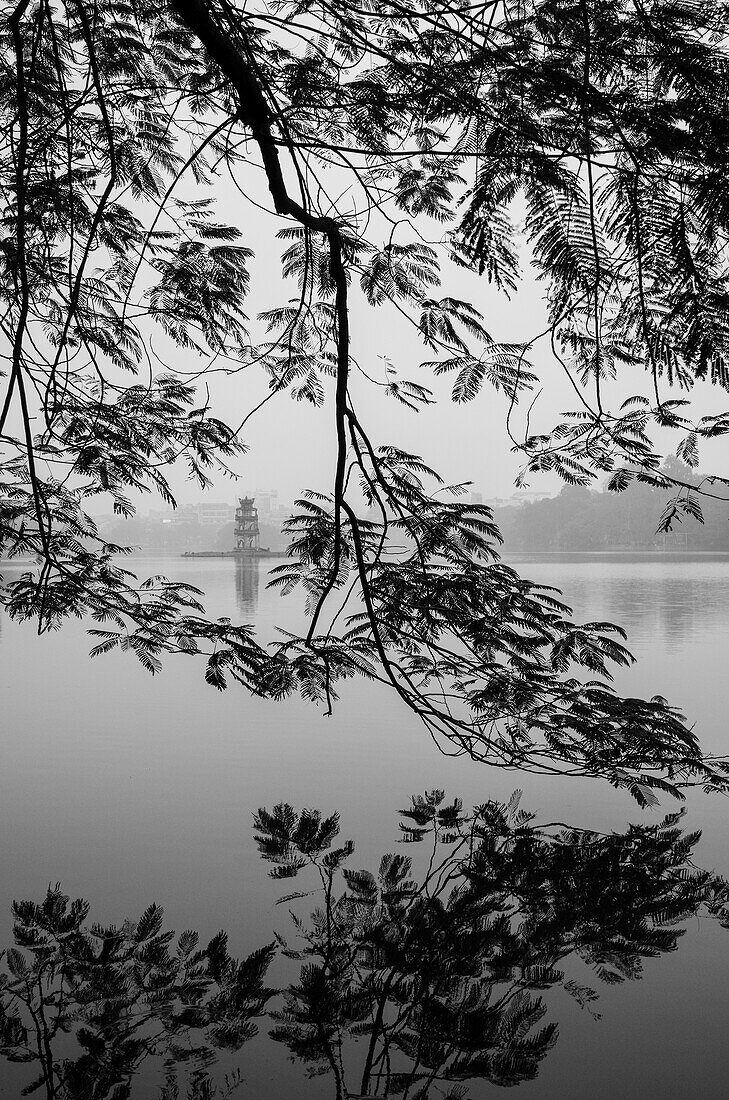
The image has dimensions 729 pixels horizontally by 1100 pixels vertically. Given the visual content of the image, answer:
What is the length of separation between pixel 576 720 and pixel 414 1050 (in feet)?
4.45

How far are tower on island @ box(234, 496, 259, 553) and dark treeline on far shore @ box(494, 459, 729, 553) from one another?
560 inches

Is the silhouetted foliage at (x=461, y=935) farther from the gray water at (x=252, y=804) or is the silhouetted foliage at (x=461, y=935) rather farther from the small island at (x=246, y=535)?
the small island at (x=246, y=535)

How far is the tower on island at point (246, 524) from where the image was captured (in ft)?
133

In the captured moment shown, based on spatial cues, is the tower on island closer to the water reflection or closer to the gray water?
the water reflection

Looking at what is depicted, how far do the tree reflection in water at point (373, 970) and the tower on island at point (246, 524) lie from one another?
3680 centimetres

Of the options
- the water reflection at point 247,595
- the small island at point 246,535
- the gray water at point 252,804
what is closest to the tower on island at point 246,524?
the small island at point 246,535

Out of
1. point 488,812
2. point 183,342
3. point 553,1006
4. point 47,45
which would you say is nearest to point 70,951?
point 553,1006

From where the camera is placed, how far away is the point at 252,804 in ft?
15.5

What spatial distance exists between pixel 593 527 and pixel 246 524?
69.6ft

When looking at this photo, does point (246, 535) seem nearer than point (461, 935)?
No

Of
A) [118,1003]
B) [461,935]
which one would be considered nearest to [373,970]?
[461,935]

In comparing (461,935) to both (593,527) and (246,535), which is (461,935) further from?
(593,527)

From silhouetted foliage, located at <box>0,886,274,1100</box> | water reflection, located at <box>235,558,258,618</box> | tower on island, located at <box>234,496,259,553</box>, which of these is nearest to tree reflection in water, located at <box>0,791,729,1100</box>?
silhouetted foliage, located at <box>0,886,274,1100</box>

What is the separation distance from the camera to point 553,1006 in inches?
104
